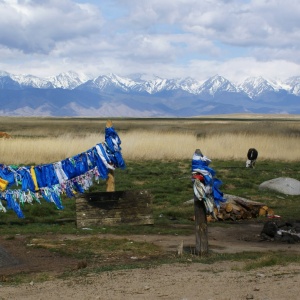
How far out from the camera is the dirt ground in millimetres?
8328

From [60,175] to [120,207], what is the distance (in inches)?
76.3

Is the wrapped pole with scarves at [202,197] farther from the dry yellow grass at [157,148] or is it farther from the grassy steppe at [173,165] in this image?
the dry yellow grass at [157,148]

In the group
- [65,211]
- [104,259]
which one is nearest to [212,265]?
[104,259]

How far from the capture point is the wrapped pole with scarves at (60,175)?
16.2 m

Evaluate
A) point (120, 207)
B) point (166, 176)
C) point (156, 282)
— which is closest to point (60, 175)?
point (120, 207)

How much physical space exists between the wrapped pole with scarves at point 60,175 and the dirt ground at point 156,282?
4043mm

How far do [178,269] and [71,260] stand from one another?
2305 mm

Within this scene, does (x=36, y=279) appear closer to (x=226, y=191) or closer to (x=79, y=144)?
(x=226, y=191)

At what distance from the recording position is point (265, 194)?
21.4 m

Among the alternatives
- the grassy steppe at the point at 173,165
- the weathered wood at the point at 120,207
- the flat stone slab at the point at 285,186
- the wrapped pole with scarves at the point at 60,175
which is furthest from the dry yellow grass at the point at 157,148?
the weathered wood at the point at 120,207

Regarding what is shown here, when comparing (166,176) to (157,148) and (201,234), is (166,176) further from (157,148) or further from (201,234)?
(201,234)

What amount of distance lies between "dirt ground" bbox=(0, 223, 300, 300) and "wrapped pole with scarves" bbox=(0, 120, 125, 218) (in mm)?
4043

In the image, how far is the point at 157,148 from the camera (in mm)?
34438

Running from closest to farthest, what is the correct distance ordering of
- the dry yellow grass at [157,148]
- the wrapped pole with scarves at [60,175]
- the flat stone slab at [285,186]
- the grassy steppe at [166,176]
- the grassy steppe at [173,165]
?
1. the grassy steppe at [166,176]
2. the wrapped pole with scarves at [60,175]
3. the grassy steppe at [173,165]
4. the flat stone slab at [285,186]
5. the dry yellow grass at [157,148]
